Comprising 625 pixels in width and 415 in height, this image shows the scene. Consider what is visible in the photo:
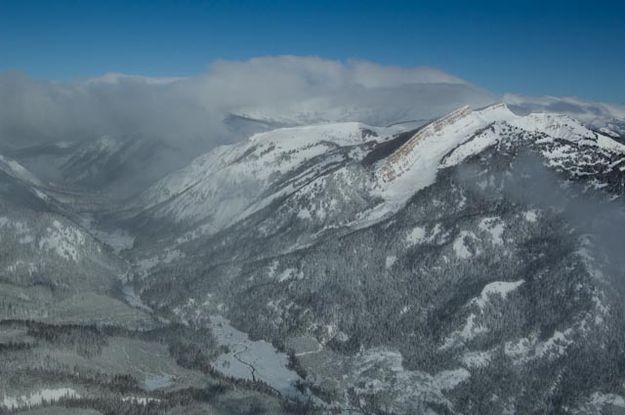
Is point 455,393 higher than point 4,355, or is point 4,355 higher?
point 4,355

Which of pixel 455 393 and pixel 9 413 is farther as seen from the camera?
pixel 455 393

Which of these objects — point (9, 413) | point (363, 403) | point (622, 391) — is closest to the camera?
point (9, 413)

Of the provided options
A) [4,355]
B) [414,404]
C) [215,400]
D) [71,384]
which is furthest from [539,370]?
[4,355]

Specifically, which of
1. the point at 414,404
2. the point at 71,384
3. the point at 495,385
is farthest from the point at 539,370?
the point at 71,384

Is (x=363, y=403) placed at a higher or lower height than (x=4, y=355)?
lower

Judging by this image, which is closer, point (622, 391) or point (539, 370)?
point (622, 391)

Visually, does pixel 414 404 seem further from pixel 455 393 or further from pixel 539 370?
pixel 539 370

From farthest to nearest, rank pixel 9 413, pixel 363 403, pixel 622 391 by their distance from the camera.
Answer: pixel 363 403 < pixel 622 391 < pixel 9 413

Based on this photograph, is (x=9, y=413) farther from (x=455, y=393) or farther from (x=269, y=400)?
(x=455, y=393)
